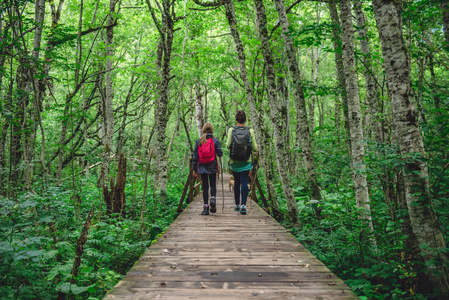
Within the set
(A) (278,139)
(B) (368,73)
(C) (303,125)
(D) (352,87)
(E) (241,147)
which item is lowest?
(E) (241,147)

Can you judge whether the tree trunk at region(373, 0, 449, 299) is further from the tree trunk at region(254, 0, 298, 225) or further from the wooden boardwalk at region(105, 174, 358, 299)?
the tree trunk at region(254, 0, 298, 225)

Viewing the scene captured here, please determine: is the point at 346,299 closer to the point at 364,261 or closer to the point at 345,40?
the point at 364,261

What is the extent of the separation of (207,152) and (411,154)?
414 cm

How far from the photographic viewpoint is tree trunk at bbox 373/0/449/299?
2727mm

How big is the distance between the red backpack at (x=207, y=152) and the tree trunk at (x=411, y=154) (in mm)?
3902

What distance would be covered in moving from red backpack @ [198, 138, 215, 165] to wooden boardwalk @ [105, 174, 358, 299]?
175 cm

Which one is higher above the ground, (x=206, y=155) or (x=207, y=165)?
(x=206, y=155)

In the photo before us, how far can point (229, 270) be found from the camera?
3.17 m

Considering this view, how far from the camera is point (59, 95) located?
1772cm

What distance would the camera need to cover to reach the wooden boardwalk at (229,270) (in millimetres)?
2578

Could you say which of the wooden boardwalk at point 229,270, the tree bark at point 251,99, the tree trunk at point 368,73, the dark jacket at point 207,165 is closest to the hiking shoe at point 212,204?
the dark jacket at point 207,165

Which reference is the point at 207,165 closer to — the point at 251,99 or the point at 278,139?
the point at 278,139

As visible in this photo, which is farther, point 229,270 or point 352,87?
point 352,87

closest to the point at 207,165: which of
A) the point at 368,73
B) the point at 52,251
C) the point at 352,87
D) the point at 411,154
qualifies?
the point at 52,251
